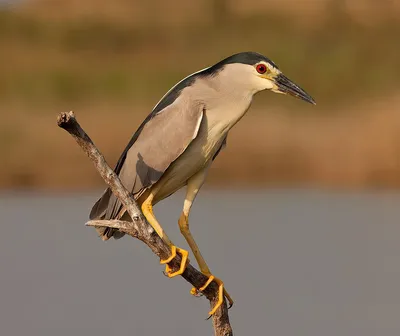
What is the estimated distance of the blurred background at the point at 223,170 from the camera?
962 centimetres

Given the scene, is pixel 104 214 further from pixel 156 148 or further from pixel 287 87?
pixel 287 87

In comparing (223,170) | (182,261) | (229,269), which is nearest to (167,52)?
(223,170)

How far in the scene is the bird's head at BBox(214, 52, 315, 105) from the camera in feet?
18.1

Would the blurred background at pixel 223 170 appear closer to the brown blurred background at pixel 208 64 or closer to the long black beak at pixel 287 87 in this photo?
the brown blurred background at pixel 208 64

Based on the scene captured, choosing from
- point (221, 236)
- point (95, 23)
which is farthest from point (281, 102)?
point (95, 23)

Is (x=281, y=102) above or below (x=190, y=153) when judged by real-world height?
above

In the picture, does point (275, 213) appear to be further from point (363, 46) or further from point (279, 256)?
point (363, 46)

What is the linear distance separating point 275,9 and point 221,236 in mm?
9982

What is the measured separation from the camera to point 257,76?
5551 millimetres

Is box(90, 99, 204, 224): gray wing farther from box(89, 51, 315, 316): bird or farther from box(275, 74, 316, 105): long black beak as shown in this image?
box(275, 74, 316, 105): long black beak

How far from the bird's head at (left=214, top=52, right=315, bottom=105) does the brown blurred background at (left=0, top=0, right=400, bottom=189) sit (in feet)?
28.4

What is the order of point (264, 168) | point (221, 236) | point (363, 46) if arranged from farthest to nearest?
point (363, 46)
point (264, 168)
point (221, 236)

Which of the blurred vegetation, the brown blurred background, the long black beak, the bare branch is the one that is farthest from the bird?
the blurred vegetation

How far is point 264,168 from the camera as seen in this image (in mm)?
14727
